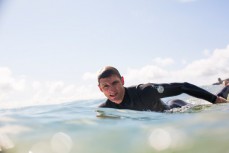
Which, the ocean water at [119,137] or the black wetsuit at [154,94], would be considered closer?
the ocean water at [119,137]

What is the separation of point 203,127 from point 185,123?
1.04 feet

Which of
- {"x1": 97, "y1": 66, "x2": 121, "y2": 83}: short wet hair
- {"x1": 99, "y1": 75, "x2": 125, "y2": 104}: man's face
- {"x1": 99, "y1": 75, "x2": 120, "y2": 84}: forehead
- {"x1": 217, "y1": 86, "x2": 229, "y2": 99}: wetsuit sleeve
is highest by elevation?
{"x1": 97, "y1": 66, "x2": 121, "y2": 83}: short wet hair

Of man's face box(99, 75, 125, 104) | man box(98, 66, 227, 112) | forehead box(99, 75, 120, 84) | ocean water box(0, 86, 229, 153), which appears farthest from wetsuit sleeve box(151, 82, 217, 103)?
ocean water box(0, 86, 229, 153)

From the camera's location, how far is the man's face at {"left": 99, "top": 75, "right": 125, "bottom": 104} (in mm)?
5832

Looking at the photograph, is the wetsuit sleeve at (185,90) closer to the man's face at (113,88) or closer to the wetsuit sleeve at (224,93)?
the man's face at (113,88)

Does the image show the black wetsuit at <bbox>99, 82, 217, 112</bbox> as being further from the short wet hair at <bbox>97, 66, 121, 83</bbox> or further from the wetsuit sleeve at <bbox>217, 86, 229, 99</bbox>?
the wetsuit sleeve at <bbox>217, 86, 229, 99</bbox>

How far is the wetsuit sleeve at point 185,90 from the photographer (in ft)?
19.4

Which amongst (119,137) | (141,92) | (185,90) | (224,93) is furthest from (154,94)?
(119,137)

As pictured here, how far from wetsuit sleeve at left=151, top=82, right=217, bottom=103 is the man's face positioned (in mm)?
847

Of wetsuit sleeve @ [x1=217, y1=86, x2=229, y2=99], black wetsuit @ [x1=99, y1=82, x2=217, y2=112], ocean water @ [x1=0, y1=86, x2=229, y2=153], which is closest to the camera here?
ocean water @ [x1=0, y1=86, x2=229, y2=153]

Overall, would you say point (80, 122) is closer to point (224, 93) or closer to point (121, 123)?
point (121, 123)

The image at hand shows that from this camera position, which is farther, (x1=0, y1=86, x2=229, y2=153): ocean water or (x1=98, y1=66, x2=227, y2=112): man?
(x1=98, y1=66, x2=227, y2=112): man

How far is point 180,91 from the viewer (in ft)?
19.6

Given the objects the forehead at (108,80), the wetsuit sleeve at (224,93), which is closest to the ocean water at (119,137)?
the forehead at (108,80)
